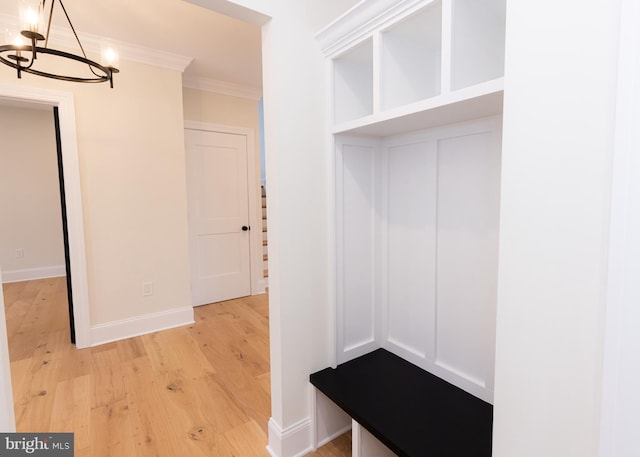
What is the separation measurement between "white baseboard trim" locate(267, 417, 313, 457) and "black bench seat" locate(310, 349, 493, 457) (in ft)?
0.85

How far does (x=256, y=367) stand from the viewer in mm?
2586

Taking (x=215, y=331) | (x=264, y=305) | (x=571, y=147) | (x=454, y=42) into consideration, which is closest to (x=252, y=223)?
(x=264, y=305)

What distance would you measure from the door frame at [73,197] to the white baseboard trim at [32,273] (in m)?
2.80

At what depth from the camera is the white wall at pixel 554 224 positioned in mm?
720

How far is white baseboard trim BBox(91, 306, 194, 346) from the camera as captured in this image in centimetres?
295

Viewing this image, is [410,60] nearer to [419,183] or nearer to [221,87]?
[419,183]

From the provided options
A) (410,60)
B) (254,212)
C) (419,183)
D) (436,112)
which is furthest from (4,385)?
(254,212)

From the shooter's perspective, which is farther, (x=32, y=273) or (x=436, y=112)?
(x=32, y=273)

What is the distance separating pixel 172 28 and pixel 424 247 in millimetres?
2489

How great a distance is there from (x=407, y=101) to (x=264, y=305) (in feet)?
9.93

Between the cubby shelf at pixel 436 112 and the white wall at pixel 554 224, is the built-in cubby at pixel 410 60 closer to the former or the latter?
the cubby shelf at pixel 436 112

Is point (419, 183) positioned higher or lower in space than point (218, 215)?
higher

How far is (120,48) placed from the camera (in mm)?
2842

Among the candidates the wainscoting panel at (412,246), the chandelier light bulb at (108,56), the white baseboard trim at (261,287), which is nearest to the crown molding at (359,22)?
the wainscoting panel at (412,246)
